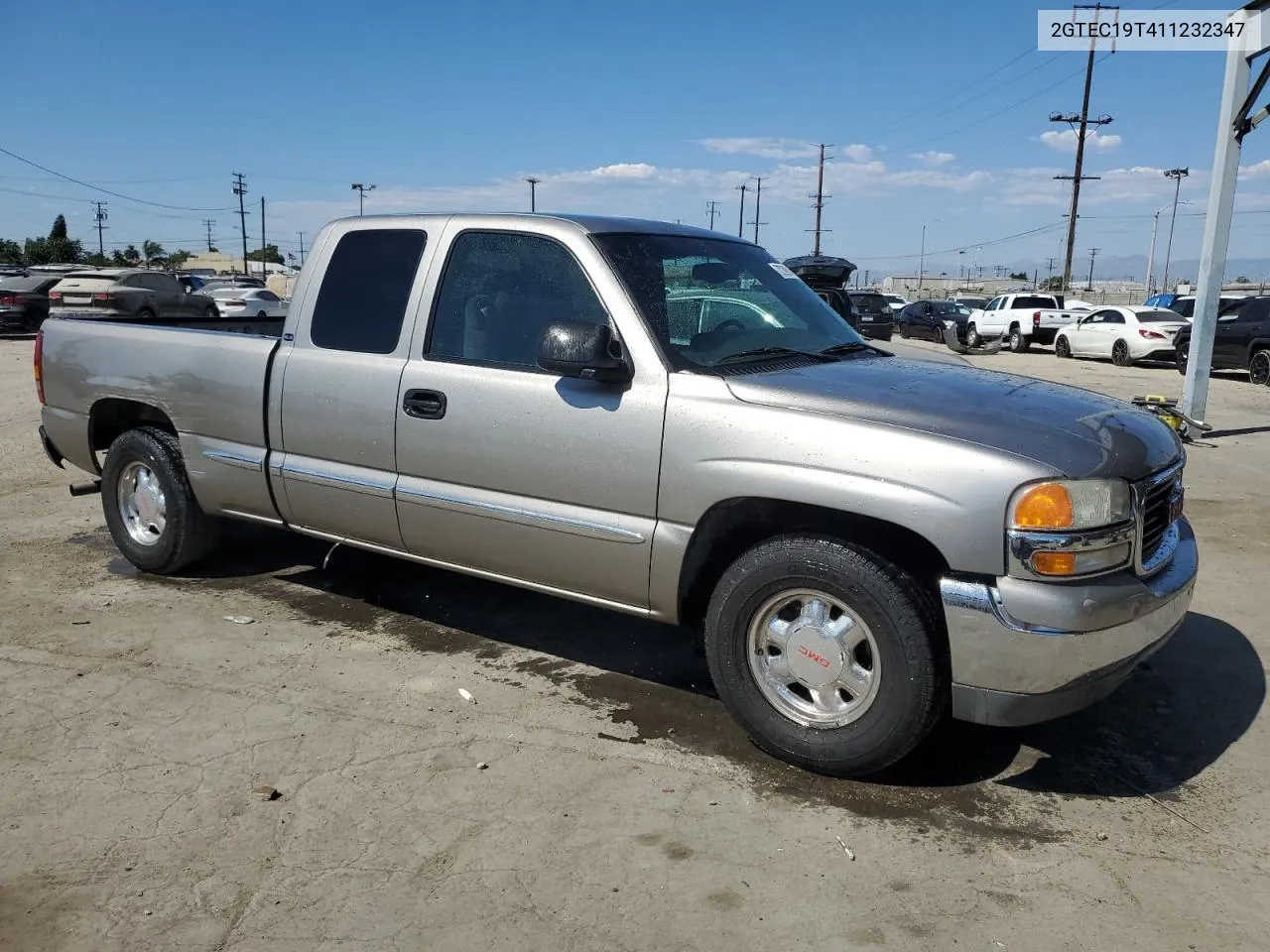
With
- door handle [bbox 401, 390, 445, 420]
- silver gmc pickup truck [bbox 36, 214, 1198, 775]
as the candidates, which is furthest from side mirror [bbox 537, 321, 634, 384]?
door handle [bbox 401, 390, 445, 420]

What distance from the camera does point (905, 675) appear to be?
10.6 ft

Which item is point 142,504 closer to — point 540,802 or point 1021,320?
point 540,802

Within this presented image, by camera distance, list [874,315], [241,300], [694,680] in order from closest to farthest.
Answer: [694,680] → [241,300] → [874,315]

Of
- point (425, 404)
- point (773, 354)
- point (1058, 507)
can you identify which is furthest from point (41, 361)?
point (1058, 507)

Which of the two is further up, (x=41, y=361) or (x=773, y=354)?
(x=773, y=354)

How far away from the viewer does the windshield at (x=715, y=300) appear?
393 cm

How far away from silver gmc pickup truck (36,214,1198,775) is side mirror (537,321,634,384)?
0.04 ft

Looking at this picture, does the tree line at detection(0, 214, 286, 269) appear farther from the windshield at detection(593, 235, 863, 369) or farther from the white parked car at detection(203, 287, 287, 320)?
the windshield at detection(593, 235, 863, 369)

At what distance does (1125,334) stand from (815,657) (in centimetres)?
2363

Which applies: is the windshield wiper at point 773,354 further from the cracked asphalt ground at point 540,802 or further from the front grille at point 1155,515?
the cracked asphalt ground at point 540,802

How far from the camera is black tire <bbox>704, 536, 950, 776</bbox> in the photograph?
3236 millimetres

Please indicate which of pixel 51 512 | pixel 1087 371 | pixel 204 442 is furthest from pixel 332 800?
pixel 1087 371

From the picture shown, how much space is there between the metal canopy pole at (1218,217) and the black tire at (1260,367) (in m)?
7.78

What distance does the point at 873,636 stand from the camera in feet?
10.8
